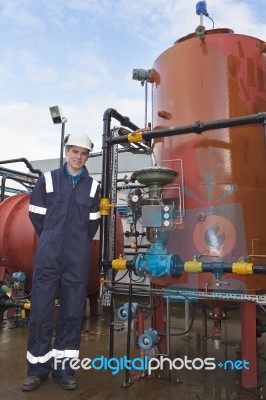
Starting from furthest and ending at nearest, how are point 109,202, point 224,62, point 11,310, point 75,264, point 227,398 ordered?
point 11,310
point 109,202
point 224,62
point 75,264
point 227,398

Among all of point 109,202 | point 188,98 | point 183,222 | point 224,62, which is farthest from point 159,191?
point 224,62

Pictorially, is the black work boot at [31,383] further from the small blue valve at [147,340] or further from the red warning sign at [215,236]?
the red warning sign at [215,236]

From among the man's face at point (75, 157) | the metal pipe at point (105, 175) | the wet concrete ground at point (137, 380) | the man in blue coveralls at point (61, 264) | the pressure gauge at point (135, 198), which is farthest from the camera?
the metal pipe at point (105, 175)

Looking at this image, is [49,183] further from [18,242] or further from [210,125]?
[18,242]

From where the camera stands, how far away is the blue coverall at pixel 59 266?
2.96 m

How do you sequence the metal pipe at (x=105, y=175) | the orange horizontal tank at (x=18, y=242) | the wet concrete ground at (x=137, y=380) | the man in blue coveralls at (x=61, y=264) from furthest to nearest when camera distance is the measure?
the orange horizontal tank at (x=18, y=242), the metal pipe at (x=105, y=175), the man in blue coveralls at (x=61, y=264), the wet concrete ground at (x=137, y=380)

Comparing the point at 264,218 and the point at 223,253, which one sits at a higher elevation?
the point at 264,218

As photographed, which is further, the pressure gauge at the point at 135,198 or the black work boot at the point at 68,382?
the pressure gauge at the point at 135,198

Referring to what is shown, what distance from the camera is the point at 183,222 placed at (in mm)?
3250

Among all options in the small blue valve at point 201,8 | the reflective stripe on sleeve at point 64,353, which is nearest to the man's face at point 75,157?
the reflective stripe on sleeve at point 64,353

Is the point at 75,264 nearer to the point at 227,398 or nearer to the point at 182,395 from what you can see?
the point at 182,395

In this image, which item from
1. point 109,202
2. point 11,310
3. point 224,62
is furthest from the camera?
point 11,310

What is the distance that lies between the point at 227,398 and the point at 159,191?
175 centimetres

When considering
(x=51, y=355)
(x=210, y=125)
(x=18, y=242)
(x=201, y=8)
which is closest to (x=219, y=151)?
(x=210, y=125)
